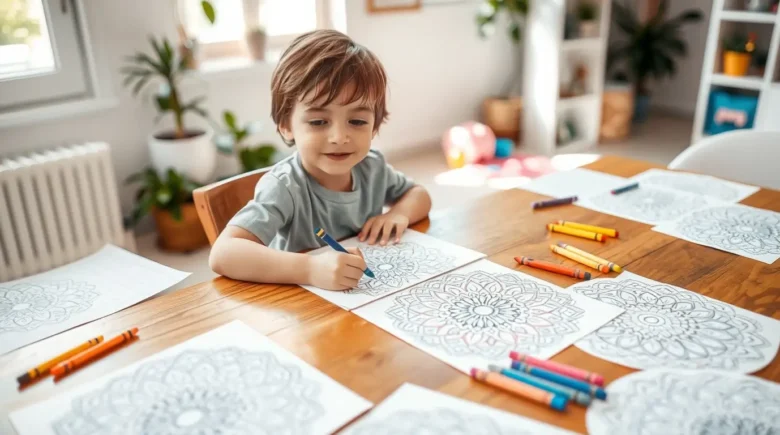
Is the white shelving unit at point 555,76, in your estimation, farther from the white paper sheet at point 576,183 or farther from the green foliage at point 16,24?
the green foliage at point 16,24

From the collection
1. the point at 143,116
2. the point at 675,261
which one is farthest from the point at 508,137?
the point at 675,261

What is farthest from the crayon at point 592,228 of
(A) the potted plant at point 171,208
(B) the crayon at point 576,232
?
(A) the potted plant at point 171,208

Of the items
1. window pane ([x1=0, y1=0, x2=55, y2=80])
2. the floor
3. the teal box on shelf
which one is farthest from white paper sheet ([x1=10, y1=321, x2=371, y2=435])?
the teal box on shelf

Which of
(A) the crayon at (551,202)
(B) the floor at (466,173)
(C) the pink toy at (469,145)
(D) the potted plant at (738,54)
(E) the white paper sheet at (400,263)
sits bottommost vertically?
(B) the floor at (466,173)

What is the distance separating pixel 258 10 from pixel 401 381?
267 centimetres

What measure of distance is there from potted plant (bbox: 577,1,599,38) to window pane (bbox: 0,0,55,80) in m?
2.87

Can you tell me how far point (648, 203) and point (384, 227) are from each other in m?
0.55

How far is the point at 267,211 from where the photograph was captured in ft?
3.44

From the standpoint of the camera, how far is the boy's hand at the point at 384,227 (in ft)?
3.66

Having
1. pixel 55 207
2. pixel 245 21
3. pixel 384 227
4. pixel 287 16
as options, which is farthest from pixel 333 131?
pixel 287 16

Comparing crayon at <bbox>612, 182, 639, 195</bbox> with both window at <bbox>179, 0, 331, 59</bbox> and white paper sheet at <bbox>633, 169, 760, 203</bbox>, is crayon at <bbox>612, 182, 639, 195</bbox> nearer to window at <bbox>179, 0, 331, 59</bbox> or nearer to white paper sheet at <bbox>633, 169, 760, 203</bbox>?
white paper sheet at <bbox>633, 169, 760, 203</bbox>

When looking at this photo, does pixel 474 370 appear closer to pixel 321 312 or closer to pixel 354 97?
pixel 321 312

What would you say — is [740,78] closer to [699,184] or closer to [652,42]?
[652,42]

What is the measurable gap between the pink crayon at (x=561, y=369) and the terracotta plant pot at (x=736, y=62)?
125 inches
